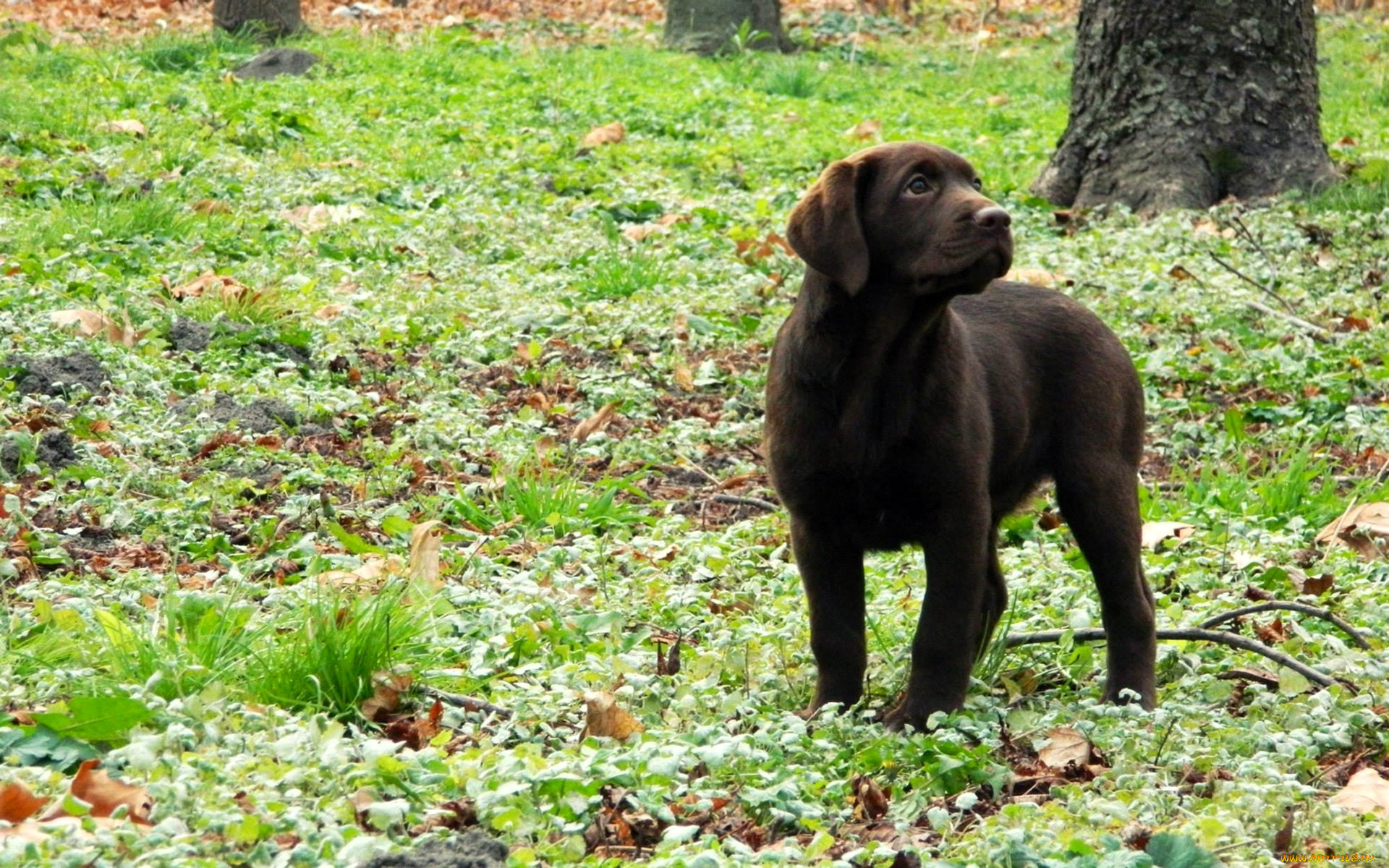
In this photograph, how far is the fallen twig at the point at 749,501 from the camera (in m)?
5.96

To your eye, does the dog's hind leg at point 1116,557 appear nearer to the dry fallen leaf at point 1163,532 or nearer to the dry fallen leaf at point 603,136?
the dry fallen leaf at point 1163,532

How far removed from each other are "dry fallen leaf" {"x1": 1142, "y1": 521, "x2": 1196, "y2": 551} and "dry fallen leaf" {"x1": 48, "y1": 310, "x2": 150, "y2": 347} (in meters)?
4.27

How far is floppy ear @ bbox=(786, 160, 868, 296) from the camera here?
3.91m

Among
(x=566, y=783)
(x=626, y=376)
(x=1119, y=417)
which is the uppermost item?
(x=1119, y=417)

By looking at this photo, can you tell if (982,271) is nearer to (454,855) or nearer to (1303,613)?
(1303,613)

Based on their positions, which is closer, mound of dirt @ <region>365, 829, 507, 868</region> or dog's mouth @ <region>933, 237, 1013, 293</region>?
mound of dirt @ <region>365, 829, 507, 868</region>

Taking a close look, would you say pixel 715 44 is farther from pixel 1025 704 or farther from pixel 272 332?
pixel 1025 704

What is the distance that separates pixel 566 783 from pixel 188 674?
1.04m

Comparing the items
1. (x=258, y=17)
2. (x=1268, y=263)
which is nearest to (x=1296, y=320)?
(x=1268, y=263)

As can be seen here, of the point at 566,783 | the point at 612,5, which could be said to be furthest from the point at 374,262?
the point at 612,5

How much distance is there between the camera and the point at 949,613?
3.92m

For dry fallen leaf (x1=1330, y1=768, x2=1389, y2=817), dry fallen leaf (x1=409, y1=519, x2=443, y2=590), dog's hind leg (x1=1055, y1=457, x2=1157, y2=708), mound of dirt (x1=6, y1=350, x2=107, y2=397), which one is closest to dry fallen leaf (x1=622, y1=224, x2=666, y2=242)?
mound of dirt (x1=6, y1=350, x2=107, y2=397)

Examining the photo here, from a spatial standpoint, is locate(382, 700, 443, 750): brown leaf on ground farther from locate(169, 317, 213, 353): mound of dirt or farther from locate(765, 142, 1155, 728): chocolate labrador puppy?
locate(169, 317, 213, 353): mound of dirt

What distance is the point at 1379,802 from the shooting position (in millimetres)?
3264
